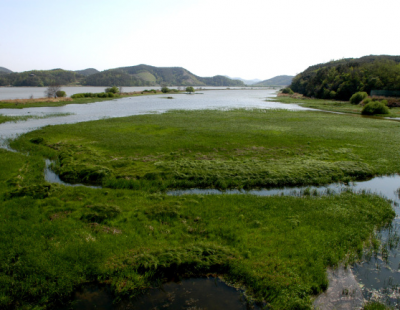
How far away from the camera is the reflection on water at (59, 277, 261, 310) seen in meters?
8.35

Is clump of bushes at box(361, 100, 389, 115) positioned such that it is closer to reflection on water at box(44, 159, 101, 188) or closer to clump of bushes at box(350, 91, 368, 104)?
clump of bushes at box(350, 91, 368, 104)

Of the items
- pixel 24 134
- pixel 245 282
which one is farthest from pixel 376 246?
pixel 24 134

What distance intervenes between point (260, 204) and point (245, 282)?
6265 mm

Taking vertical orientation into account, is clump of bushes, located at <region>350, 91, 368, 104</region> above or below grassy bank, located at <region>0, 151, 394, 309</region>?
above

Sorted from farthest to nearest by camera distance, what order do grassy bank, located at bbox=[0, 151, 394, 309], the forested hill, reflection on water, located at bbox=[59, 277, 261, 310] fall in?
the forested hill < grassy bank, located at bbox=[0, 151, 394, 309] < reflection on water, located at bbox=[59, 277, 261, 310]

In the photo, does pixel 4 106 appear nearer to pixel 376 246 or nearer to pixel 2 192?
pixel 2 192

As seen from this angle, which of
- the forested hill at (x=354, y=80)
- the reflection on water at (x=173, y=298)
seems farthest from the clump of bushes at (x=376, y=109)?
the reflection on water at (x=173, y=298)

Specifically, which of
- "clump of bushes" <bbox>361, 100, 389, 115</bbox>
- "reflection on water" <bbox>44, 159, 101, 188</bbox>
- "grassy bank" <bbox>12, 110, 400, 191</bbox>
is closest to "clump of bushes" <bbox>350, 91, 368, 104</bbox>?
"clump of bushes" <bbox>361, 100, 389, 115</bbox>

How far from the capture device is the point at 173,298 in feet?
28.5

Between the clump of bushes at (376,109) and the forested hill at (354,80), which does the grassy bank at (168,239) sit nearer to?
the clump of bushes at (376,109)

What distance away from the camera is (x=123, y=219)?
12906mm

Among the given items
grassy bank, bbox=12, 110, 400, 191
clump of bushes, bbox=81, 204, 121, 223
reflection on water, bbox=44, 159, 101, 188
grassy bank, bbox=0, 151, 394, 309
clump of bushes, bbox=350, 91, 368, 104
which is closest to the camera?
grassy bank, bbox=0, 151, 394, 309

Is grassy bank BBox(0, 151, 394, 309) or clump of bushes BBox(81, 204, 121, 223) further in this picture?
clump of bushes BBox(81, 204, 121, 223)

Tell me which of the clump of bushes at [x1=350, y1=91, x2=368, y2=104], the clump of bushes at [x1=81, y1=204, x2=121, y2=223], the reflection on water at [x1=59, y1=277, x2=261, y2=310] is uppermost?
the clump of bushes at [x1=350, y1=91, x2=368, y2=104]
